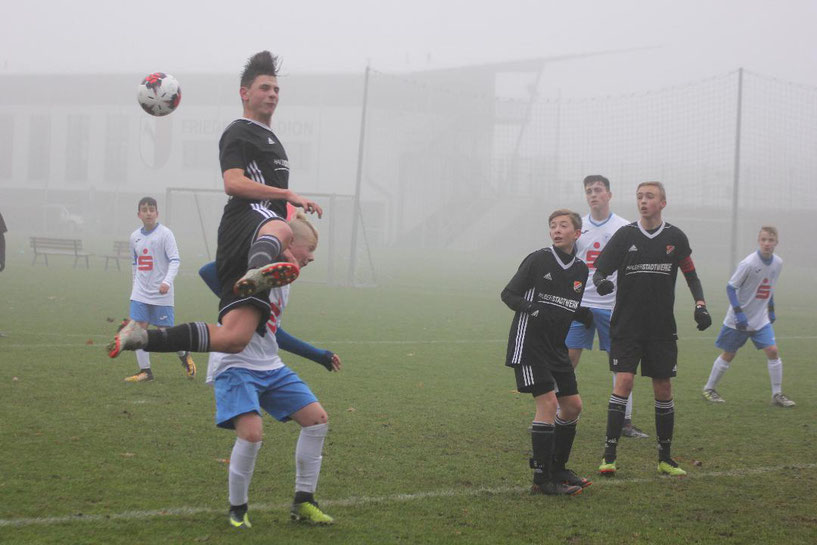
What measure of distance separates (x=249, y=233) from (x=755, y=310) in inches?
282

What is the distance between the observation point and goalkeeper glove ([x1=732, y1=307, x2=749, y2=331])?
30.3 feet

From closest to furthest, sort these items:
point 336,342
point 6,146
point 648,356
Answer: point 648,356, point 336,342, point 6,146

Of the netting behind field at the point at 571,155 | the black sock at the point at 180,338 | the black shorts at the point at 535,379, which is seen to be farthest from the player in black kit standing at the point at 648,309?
the netting behind field at the point at 571,155

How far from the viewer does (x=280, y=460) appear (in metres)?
6.22

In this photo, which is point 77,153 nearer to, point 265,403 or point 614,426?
point 614,426

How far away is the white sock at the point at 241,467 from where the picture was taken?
4508 millimetres

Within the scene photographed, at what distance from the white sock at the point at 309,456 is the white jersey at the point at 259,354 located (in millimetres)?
406

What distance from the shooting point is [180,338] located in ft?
13.8

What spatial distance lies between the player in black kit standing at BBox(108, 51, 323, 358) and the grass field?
1.07 metres

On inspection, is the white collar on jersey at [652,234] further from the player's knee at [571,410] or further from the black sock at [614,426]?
the player's knee at [571,410]

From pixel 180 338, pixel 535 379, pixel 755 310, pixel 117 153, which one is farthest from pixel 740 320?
pixel 117 153

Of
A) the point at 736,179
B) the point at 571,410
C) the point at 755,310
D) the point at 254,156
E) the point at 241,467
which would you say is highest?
the point at 736,179

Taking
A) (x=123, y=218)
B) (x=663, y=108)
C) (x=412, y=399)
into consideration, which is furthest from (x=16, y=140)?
(x=412, y=399)

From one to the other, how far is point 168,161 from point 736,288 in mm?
62273
